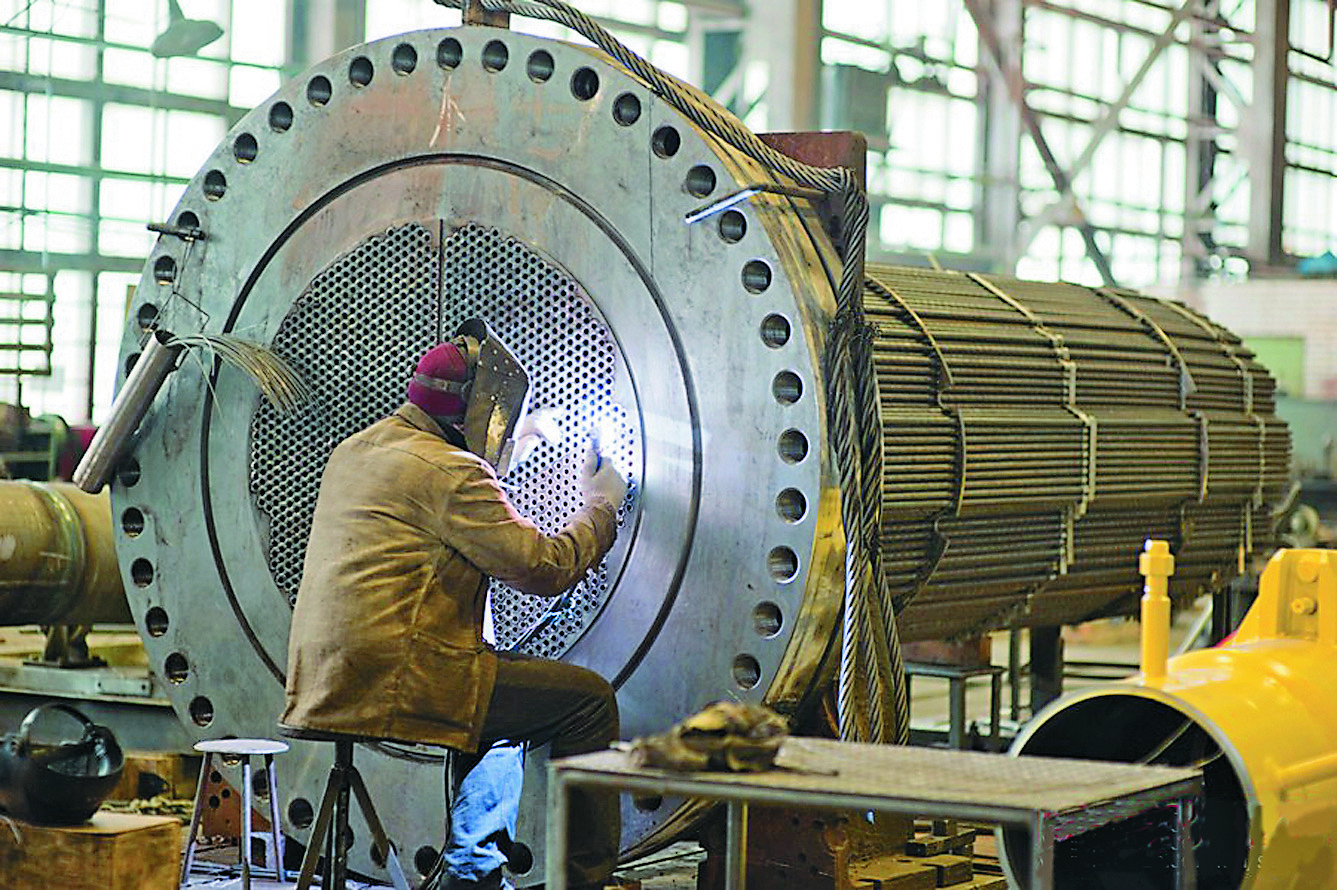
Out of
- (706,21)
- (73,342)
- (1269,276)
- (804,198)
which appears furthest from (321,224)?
(1269,276)

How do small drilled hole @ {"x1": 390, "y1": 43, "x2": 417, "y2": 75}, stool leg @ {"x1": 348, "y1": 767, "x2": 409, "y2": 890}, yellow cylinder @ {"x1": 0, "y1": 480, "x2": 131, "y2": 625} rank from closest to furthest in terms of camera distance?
stool leg @ {"x1": 348, "y1": 767, "x2": 409, "y2": 890}, small drilled hole @ {"x1": 390, "y1": 43, "x2": 417, "y2": 75}, yellow cylinder @ {"x1": 0, "y1": 480, "x2": 131, "y2": 625}

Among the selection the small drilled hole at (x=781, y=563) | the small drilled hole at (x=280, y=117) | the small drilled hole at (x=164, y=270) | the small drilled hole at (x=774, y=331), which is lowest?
the small drilled hole at (x=781, y=563)

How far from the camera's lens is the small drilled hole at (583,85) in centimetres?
454

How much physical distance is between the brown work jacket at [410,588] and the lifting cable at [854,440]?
573mm

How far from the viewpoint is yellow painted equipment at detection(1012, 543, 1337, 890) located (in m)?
3.76

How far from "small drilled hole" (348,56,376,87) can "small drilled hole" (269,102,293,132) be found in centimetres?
18

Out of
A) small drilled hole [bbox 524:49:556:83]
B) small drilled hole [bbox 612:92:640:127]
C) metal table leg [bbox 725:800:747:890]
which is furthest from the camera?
small drilled hole [bbox 524:49:556:83]

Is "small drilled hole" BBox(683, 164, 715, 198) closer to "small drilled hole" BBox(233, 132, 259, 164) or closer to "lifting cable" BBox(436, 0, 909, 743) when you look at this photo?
"lifting cable" BBox(436, 0, 909, 743)

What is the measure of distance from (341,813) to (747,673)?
861 millimetres

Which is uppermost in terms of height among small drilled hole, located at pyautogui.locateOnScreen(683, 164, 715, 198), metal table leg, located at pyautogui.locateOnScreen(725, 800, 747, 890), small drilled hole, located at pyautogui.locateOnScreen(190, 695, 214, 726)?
small drilled hole, located at pyautogui.locateOnScreen(683, 164, 715, 198)

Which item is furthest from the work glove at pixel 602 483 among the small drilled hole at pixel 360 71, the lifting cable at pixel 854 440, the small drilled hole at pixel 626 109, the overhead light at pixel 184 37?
the overhead light at pixel 184 37

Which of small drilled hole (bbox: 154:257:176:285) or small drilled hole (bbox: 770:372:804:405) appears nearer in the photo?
small drilled hole (bbox: 770:372:804:405)

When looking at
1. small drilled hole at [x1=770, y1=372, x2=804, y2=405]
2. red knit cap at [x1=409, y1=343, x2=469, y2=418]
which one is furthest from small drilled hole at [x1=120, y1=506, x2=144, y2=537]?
small drilled hole at [x1=770, y1=372, x2=804, y2=405]

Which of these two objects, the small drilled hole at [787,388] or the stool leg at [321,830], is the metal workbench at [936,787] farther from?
the stool leg at [321,830]
